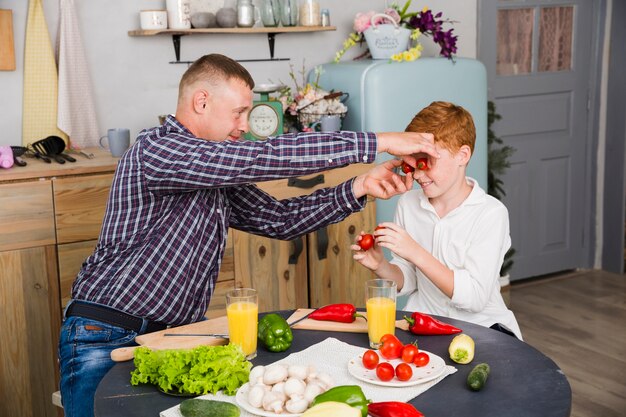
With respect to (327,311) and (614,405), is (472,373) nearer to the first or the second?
(327,311)

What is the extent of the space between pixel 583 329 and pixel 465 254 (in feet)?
7.56

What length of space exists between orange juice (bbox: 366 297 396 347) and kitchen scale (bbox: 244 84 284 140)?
1.91 meters

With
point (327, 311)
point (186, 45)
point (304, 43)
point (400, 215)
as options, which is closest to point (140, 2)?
point (186, 45)

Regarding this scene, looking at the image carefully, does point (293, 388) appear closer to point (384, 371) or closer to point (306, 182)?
point (384, 371)

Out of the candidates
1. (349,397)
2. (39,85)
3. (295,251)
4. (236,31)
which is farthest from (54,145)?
(349,397)

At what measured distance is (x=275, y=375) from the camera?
1.70 meters

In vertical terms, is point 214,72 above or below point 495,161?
above

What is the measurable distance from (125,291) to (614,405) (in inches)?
88.9

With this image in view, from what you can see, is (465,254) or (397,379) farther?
(465,254)

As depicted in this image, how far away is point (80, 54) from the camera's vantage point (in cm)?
373

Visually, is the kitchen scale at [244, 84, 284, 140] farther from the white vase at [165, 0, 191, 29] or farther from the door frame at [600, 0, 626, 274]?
the door frame at [600, 0, 626, 274]

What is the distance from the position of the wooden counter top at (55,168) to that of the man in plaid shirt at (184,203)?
3.12ft

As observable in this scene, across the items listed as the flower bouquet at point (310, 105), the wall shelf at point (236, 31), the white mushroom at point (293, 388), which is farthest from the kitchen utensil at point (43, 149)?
the white mushroom at point (293, 388)

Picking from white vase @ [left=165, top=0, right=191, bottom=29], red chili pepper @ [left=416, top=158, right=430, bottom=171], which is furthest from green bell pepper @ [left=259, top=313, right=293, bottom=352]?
white vase @ [left=165, top=0, right=191, bottom=29]
